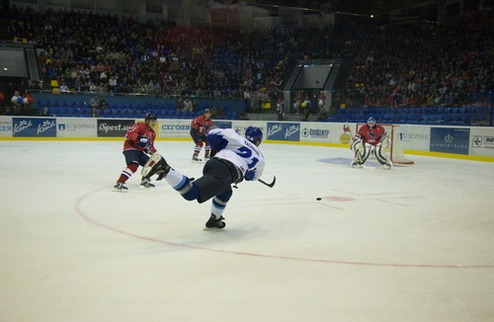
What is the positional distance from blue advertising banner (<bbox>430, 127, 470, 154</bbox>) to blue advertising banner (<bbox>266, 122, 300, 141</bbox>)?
20.0 feet

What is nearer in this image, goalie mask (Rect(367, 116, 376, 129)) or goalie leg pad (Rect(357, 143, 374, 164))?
goalie mask (Rect(367, 116, 376, 129))

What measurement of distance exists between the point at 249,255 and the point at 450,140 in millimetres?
12462

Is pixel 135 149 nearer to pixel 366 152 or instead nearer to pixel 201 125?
pixel 201 125

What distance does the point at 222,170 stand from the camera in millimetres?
4617

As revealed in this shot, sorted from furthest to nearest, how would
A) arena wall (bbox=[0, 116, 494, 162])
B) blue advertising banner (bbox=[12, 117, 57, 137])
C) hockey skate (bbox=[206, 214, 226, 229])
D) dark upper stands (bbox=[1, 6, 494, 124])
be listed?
dark upper stands (bbox=[1, 6, 494, 124]), blue advertising banner (bbox=[12, 117, 57, 137]), arena wall (bbox=[0, 116, 494, 162]), hockey skate (bbox=[206, 214, 226, 229])

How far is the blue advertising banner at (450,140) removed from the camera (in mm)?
14445

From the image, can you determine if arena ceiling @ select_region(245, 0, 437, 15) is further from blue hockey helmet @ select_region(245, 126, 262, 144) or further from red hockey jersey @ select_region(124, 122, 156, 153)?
blue hockey helmet @ select_region(245, 126, 262, 144)

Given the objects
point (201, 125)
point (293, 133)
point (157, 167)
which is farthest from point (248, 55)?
point (157, 167)

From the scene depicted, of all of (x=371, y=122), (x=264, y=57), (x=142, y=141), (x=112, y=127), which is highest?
(x=264, y=57)

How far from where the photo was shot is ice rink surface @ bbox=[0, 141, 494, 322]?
298 centimetres

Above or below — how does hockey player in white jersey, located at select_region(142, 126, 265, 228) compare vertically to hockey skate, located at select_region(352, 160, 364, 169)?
above

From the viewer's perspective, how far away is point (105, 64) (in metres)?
24.7

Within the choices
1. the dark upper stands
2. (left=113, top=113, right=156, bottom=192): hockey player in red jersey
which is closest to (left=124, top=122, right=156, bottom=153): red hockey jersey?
(left=113, top=113, right=156, bottom=192): hockey player in red jersey

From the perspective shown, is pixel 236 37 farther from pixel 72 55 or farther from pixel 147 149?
pixel 147 149
